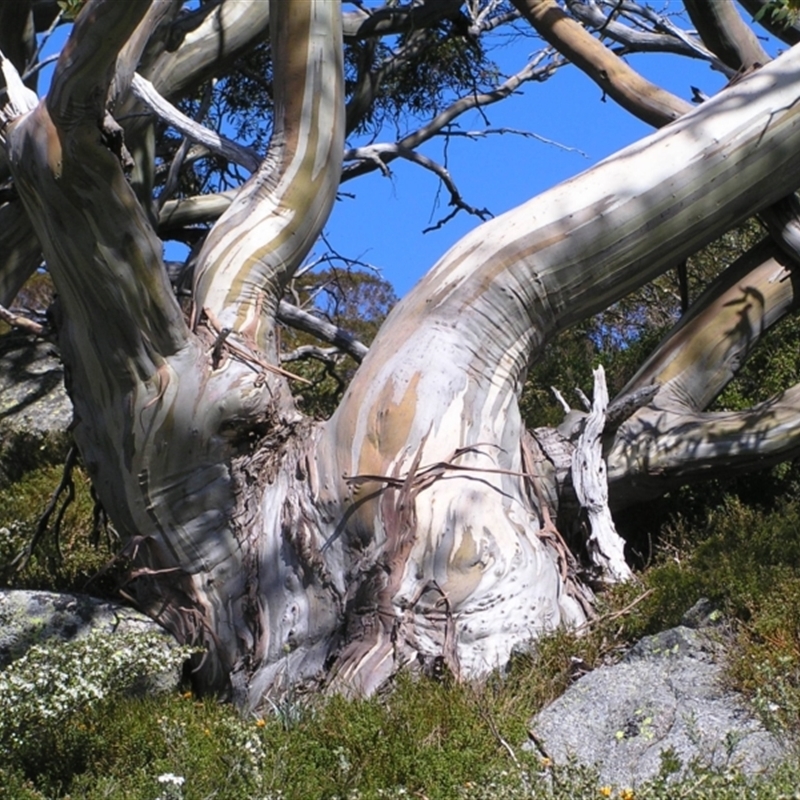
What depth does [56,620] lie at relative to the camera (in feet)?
19.0

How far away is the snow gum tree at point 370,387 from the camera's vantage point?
5.30 meters

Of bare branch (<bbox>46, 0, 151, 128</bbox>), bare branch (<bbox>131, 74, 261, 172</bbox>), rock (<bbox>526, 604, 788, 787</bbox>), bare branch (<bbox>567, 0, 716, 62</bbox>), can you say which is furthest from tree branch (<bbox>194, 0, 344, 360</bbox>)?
bare branch (<bbox>567, 0, 716, 62</bbox>)

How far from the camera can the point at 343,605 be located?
18.2ft

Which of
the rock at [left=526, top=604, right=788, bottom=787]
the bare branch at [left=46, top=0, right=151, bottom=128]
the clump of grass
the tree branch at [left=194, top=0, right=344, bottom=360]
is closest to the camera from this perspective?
the rock at [left=526, top=604, right=788, bottom=787]

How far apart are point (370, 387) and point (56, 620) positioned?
72.4 inches

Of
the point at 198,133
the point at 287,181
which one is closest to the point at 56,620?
the point at 287,181

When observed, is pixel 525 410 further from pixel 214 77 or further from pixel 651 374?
pixel 214 77

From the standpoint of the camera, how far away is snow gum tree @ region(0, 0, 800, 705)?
209 inches

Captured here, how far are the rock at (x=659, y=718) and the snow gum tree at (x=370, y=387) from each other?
64cm

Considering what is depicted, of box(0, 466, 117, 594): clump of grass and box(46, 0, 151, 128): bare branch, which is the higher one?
box(46, 0, 151, 128): bare branch

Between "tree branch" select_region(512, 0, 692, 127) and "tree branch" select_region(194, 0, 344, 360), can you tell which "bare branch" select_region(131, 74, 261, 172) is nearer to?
"tree branch" select_region(194, 0, 344, 360)

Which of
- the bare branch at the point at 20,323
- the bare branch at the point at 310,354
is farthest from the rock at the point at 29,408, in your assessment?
the bare branch at the point at 20,323

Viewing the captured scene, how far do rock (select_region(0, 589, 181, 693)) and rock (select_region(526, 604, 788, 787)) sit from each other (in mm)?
1915

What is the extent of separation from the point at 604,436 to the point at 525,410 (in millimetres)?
2993
